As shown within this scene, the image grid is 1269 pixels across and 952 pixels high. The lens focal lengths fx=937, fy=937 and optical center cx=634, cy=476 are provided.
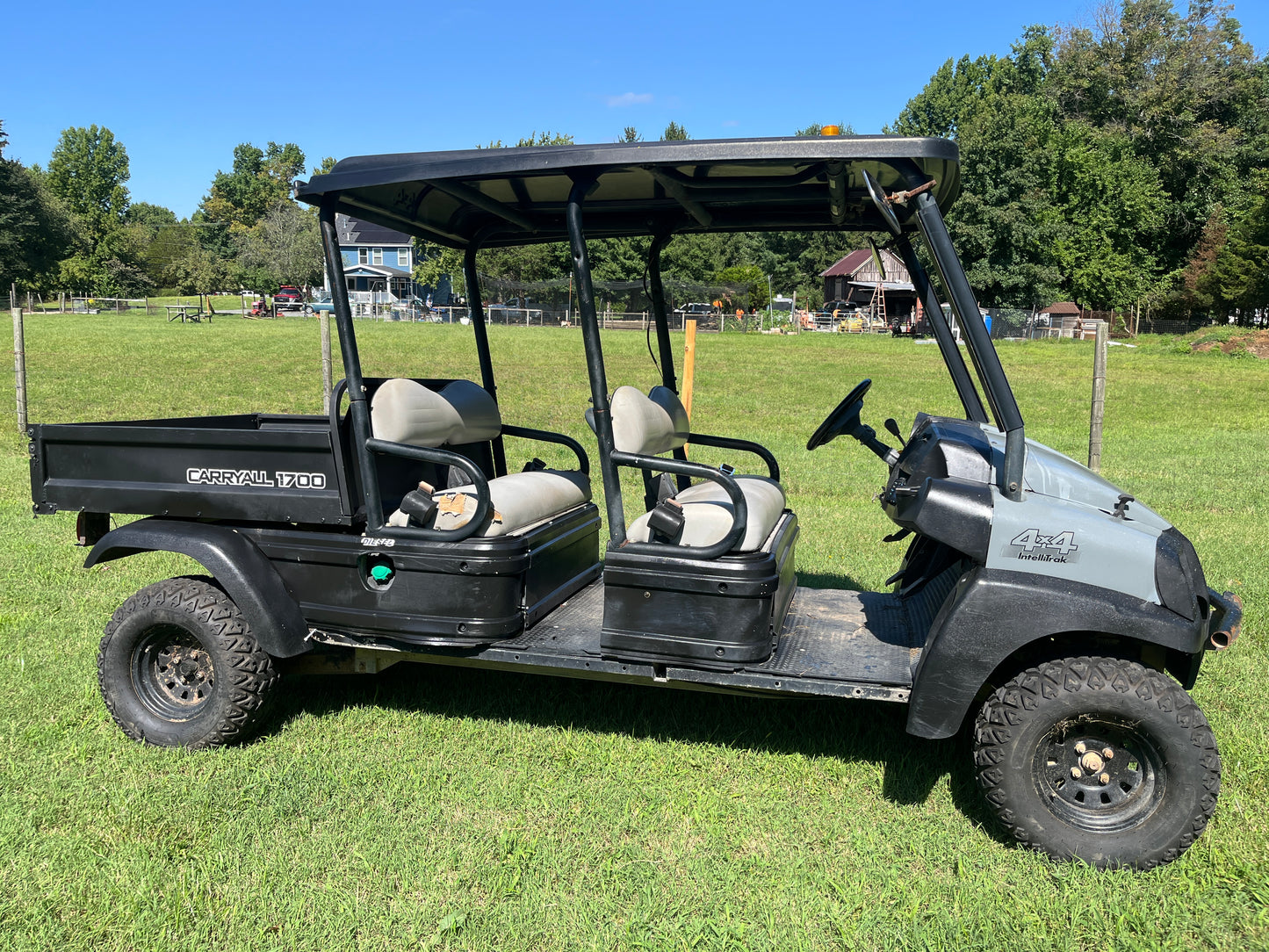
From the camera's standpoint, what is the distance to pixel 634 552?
336cm

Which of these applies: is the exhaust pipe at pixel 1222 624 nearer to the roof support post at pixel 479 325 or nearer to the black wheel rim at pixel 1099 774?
the black wheel rim at pixel 1099 774

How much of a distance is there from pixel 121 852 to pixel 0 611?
3.08 metres

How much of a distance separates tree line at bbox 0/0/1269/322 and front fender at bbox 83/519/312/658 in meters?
31.2

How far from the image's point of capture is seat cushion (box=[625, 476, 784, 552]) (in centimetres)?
341

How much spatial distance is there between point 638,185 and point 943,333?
141 centimetres

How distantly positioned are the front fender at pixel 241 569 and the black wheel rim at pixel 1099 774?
2.77m

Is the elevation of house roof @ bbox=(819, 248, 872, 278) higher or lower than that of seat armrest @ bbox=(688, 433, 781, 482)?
higher

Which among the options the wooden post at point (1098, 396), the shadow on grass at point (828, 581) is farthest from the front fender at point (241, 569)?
the wooden post at point (1098, 396)

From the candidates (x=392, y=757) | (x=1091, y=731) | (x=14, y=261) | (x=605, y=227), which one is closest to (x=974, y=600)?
(x=1091, y=731)

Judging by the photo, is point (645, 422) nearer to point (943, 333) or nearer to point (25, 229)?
point (943, 333)

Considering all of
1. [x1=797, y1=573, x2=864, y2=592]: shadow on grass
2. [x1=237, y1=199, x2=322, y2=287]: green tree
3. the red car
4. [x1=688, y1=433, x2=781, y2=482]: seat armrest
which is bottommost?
[x1=797, y1=573, x2=864, y2=592]: shadow on grass

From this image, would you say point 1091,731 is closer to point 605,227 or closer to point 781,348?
point 605,227

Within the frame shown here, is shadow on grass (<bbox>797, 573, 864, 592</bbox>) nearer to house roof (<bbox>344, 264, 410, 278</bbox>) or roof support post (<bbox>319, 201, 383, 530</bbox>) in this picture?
roof support post (<bbox>319, 201, 383, 530</bbox>)

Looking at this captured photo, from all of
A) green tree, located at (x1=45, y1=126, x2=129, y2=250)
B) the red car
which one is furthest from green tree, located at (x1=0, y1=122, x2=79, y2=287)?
green tree, located at (x1=45, y1=126, x2=129, y2=250)
